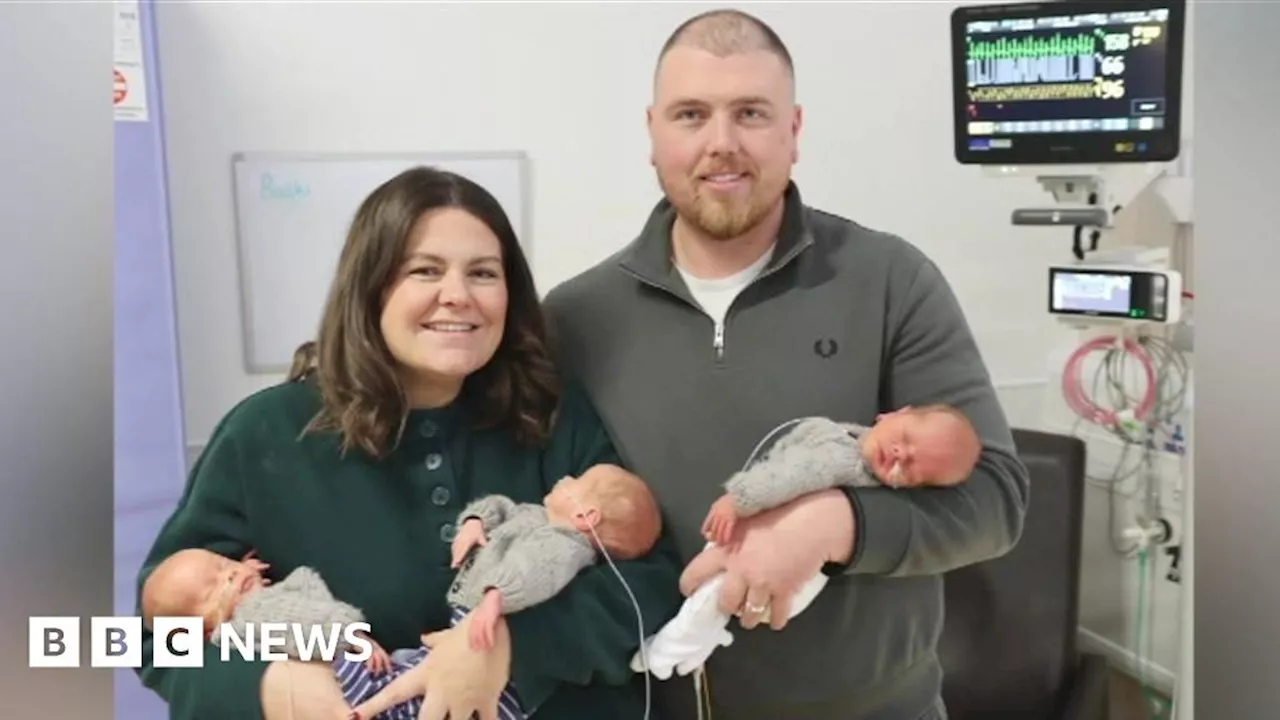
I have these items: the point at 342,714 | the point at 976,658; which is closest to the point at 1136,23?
the point at 976,658

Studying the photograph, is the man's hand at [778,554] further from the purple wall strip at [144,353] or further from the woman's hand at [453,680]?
the purple wall strip at [144,353]

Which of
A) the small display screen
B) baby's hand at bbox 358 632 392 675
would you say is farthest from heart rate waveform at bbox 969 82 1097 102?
baby's hand at bbox 358 632 392 675

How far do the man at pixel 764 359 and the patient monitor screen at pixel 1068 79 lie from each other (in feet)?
1.33

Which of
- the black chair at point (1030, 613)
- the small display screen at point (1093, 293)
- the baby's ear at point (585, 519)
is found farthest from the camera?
the black chair at point (1030, 613)

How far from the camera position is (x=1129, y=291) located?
168cm

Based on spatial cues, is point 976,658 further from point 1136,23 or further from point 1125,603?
point 1136,23

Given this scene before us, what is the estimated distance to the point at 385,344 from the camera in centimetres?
125

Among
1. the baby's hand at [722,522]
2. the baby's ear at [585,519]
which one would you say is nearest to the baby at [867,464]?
the baby's hand at [722,522]

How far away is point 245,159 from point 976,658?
55.6 inches

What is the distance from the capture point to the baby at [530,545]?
3.81 ft

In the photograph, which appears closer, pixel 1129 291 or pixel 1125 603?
pixel 1129 291

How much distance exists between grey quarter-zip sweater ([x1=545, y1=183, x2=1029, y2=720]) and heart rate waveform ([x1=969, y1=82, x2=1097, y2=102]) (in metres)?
0.41

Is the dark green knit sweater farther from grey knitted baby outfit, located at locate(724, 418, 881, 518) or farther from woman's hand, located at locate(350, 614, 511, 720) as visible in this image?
grey knitted baby outfit, located at locate(724, 418, 881, 518)

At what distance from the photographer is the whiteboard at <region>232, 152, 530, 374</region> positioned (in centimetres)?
142
